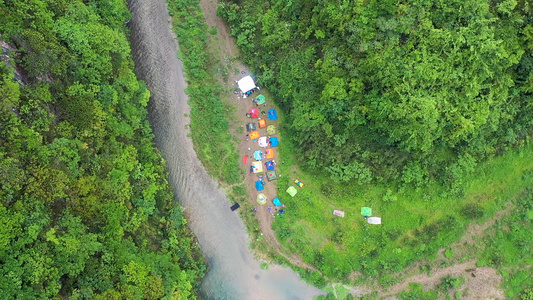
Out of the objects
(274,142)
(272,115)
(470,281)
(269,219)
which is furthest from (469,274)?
(272,115)

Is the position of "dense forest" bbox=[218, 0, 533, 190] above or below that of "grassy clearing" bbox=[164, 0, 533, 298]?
above

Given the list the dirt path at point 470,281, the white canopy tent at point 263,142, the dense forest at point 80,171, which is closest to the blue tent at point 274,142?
the white canopy tent at point 263,142

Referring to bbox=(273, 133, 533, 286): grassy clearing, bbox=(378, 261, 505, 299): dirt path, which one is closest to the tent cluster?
bbox=(273, 133, 533, 286): grassy clearing

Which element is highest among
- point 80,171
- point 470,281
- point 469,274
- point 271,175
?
point 80,171

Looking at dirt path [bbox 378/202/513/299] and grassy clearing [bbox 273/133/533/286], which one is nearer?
dirt path [bbox 378/202/513/299]

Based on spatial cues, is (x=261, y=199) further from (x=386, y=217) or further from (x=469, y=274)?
(x=469, y=274)

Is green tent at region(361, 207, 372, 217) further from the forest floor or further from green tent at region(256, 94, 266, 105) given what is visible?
green tent at region(256, 94, 266, 105)

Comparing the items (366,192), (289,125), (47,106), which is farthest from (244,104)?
(47,106)

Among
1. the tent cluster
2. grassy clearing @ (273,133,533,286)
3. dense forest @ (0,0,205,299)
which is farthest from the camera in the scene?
the tent cluster
